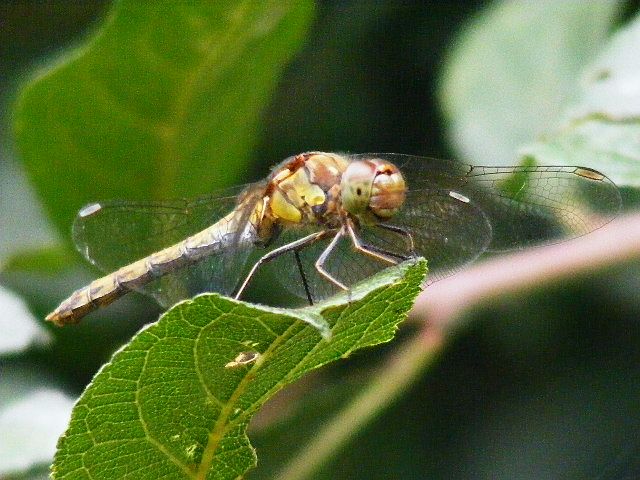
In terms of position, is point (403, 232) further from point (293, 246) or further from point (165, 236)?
point (165, 236)

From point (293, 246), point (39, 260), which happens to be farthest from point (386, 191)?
point (39, 260)

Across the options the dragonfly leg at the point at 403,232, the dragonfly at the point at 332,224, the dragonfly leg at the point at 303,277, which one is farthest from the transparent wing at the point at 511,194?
the dragonfly leg at the point at 303,277

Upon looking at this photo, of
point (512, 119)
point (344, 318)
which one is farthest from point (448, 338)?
point (344, 318)

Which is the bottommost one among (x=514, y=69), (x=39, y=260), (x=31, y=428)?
(x=31, y=428)

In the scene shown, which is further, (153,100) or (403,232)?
(153,100)

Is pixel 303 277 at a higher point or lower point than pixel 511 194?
lower

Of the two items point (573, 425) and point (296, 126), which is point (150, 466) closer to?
point (573, 425)

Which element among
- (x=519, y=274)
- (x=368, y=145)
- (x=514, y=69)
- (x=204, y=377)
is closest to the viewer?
(x=204, y=377)
